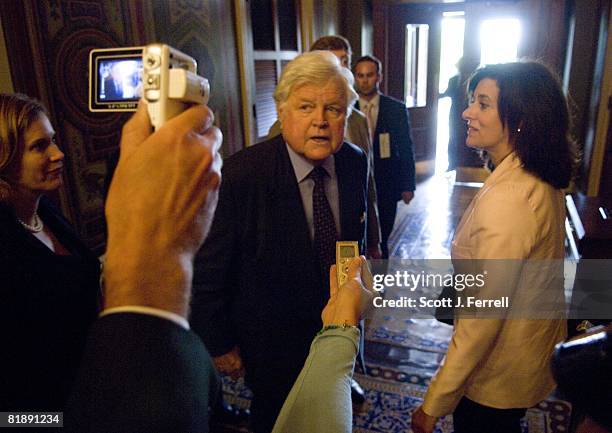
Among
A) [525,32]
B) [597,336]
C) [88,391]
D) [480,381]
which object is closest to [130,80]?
[88,391]

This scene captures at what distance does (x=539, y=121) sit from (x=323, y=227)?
0.82 meters

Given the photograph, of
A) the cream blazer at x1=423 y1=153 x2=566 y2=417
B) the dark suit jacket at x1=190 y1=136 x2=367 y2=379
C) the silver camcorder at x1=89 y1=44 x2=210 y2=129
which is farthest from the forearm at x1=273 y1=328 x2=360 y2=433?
the dark suit jacket at x1=190 y1=136 x2=367 y2=379

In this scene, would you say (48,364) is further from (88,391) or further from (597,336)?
(597,336)

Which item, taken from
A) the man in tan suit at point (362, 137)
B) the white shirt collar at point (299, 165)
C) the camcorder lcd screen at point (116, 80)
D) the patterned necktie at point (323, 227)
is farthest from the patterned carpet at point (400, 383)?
the camcorder lcd screen at point (116, 80)

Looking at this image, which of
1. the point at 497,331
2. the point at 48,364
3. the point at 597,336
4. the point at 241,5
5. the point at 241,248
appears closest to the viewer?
the point at 597,336

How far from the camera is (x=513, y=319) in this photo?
4.39ft

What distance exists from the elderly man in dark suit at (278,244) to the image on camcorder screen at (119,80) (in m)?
0.77

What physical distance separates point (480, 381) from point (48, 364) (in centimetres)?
124

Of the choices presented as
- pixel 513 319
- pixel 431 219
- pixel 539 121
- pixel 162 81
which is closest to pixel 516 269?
pixel 513 319

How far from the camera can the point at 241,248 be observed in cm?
161

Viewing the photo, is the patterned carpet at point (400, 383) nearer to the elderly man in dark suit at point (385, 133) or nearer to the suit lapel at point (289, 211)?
the elderly man in dark suit at point (385, 133)

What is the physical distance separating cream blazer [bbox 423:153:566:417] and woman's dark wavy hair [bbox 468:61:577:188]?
50 millimetres

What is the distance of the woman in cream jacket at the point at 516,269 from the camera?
129cm

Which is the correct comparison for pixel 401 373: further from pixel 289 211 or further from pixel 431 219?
pixel 431 219
